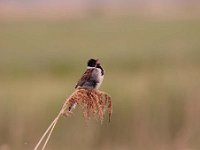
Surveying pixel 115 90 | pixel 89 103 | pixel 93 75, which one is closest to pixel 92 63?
pixel 93 75

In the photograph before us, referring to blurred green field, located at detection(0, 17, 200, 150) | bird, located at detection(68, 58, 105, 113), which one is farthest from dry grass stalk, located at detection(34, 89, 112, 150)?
blurred green field, located at detection(0, 17, 200, 150)

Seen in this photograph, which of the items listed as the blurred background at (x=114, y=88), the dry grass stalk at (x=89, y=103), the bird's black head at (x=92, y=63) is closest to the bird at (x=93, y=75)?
the bird's black head at (x=92, y=63)

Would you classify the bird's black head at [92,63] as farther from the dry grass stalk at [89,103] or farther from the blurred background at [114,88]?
the blurred background at [114,88]

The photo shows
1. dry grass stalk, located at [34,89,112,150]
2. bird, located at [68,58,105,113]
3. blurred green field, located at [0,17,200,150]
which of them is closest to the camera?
dry grass stalk, located at [34,89,112,150]

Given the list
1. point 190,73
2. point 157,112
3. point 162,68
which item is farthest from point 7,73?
point 157,112

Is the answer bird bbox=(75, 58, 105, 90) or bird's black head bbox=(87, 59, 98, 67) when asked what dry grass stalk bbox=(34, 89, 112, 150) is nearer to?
bird bbox=(75, 58, 105, 90)

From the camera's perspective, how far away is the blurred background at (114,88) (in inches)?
285

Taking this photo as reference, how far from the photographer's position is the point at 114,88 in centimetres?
977

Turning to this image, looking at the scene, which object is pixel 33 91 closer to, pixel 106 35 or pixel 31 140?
pixel 31 140

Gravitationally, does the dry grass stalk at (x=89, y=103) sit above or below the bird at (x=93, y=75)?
below

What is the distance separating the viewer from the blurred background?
23.8 feet

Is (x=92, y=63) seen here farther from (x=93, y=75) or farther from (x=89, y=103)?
(x=89, y=103)

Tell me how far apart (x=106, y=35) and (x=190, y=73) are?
10918 millimetres

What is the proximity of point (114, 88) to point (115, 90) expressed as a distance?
10 centimetres
